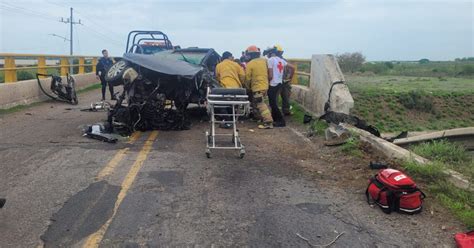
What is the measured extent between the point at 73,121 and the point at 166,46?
Result: 6651 millimetres

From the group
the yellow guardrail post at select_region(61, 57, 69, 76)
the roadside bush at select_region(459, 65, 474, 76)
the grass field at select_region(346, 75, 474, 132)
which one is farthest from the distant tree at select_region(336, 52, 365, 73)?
the yellow guardrail post at select_region(61, 57, 69, 76)

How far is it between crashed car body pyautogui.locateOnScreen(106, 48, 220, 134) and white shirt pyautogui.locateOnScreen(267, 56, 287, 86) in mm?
1737

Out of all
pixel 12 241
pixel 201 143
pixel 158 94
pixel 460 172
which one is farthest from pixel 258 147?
pixel 12 241

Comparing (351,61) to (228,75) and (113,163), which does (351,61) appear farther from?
(113,163)

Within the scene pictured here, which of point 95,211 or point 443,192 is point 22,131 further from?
point 443,192

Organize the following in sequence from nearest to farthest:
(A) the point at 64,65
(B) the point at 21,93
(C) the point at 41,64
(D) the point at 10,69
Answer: (D) the point at 10,69 < (B) the point at 21,93 < (C) the point at 41,64 < (A) the point at 64,65

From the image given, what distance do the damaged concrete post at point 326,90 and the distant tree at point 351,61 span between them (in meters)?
28.9

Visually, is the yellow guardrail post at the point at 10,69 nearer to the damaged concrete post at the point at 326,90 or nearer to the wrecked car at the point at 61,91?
the wrecked car at the point at 61,91

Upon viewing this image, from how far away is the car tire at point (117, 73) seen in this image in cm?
952

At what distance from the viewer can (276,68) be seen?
11.5 m

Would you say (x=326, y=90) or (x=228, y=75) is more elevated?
(x=228, y=75)

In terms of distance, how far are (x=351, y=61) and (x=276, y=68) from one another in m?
33.3

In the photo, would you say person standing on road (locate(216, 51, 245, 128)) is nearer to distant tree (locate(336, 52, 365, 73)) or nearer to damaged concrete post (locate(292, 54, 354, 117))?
damaged concrete post (locate(292, 54, 354, 117))

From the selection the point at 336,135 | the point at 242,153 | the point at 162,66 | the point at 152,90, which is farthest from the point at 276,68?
the point at 242,153
